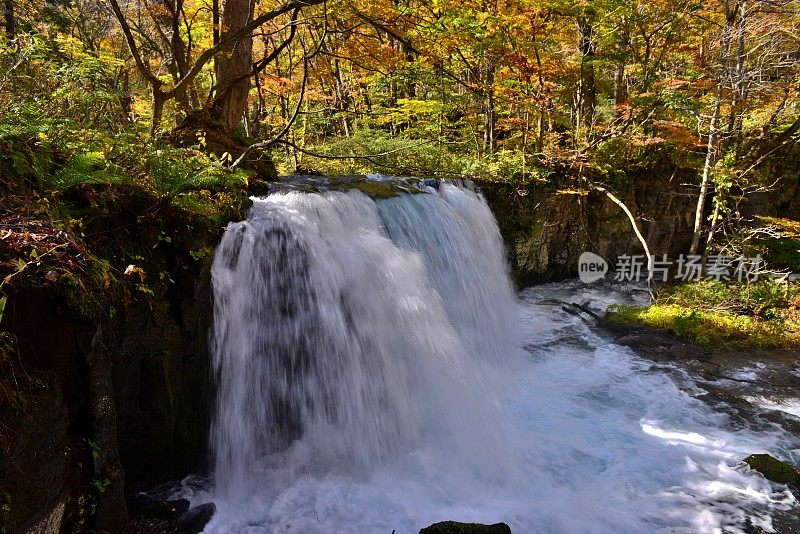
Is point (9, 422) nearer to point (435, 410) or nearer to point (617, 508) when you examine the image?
point (435, 410)

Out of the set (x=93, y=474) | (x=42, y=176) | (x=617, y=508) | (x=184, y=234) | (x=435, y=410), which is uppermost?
(x=42, y=176)

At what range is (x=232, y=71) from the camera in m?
7.31

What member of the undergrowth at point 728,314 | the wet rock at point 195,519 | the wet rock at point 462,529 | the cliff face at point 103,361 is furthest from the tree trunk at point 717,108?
the wet rock at point 195,519

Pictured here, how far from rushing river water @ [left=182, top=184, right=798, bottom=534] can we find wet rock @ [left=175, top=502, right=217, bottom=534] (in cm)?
12

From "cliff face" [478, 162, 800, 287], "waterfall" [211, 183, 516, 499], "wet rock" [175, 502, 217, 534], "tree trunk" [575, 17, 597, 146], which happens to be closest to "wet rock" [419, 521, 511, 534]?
"waterfall" [211, 183, 516, 499]

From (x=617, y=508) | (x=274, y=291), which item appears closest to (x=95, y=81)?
(x=274, y=291)

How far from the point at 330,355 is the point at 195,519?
2040 mm

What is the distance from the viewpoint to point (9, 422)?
2.68 metres

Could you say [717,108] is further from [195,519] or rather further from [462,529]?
[195,519]

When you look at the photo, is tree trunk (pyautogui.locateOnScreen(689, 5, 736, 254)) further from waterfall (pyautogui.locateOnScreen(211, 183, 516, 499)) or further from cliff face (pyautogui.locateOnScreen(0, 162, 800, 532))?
cliff face (pyautogui.locateOnScreen(0, 162, 800, 532))

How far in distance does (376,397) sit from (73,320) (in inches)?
127

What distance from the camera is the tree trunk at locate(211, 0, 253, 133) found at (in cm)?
709

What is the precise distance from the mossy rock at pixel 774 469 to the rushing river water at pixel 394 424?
143mm

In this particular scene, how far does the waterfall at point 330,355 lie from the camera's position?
16.3 ft
